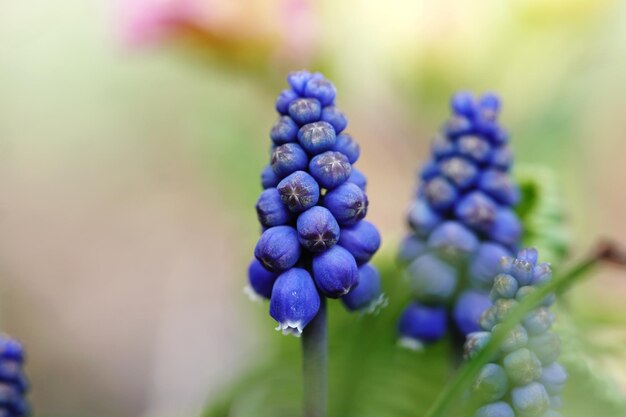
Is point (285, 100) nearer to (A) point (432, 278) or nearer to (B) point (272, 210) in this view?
(B) point (272, 210)

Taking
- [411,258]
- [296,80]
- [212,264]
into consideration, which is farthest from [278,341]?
[212,264]

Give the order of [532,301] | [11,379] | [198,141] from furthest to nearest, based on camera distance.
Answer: [198,141], [11,379], [532,301]

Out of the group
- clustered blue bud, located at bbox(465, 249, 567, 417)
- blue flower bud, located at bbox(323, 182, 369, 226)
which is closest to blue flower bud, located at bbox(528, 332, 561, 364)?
clustered blue bud, located at bbox(465, 249, 567, 417)

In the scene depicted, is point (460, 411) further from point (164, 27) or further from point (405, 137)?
point (405, 137)

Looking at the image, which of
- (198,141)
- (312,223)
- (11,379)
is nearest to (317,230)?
(312,223)

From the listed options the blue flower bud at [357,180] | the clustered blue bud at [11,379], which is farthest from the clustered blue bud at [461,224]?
the clustered blue bud at [11,379]

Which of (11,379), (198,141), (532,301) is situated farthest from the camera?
(198,141)

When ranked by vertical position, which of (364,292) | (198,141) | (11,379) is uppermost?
(198,141)

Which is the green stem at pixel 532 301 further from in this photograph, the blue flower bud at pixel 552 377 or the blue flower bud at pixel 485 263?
the blue flower bud at pixel 485 263
